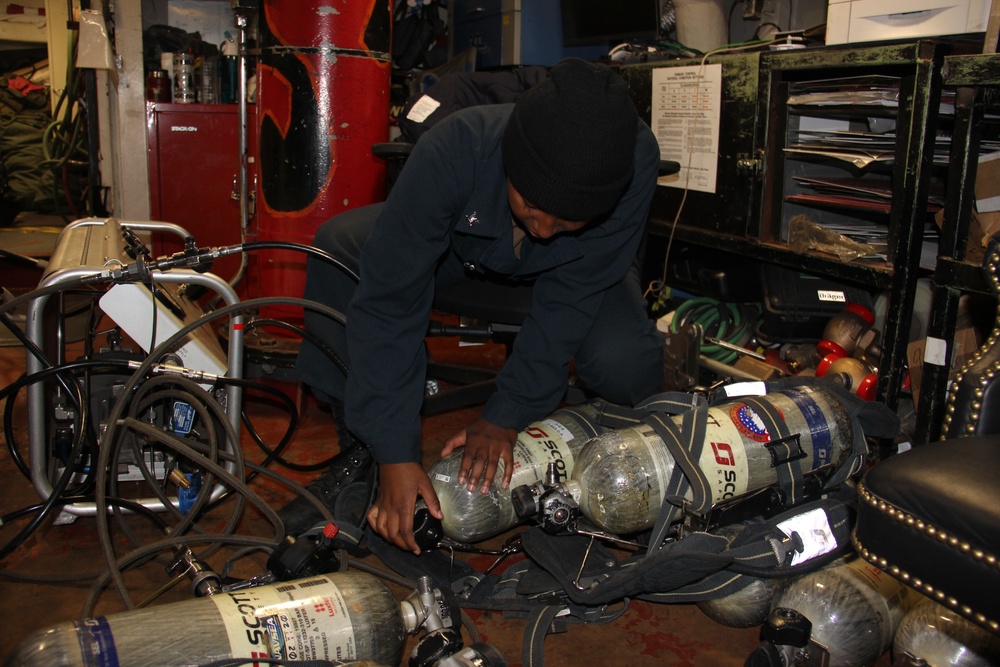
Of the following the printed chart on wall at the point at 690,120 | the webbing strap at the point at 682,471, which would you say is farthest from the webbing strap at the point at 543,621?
the printed chart on wall at the point at 690,120

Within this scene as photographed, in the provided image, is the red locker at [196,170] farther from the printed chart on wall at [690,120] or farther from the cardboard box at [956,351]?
the cardboard box at [956,351]

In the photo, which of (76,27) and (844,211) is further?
(76,27)

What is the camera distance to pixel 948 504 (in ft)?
3.11

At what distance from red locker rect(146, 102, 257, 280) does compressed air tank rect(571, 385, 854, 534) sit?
2857mm

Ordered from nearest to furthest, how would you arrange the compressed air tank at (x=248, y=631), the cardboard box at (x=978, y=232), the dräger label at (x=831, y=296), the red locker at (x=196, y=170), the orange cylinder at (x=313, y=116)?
the compressed air tank at (x=248, y=631)
the cardboard box at (x=978, y=232)
the orange cylinder at (x=313, y=116)
the dräger label at (x=831, y=296)
the red locker at (x=196, y=170)

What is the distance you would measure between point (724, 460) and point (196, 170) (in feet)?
10.5

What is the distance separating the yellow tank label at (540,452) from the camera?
1.53 meters

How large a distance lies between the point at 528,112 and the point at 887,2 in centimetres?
129

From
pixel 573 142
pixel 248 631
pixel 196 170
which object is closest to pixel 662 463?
pixel 573 142

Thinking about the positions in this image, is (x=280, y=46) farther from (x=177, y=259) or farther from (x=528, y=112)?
(x=528, y=112)

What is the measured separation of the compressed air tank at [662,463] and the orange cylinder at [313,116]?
53.0 inches

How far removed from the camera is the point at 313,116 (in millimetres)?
2373

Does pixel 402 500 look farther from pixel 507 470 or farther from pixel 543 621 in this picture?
pixel 543 621

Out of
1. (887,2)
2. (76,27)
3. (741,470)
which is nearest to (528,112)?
(741,470)
